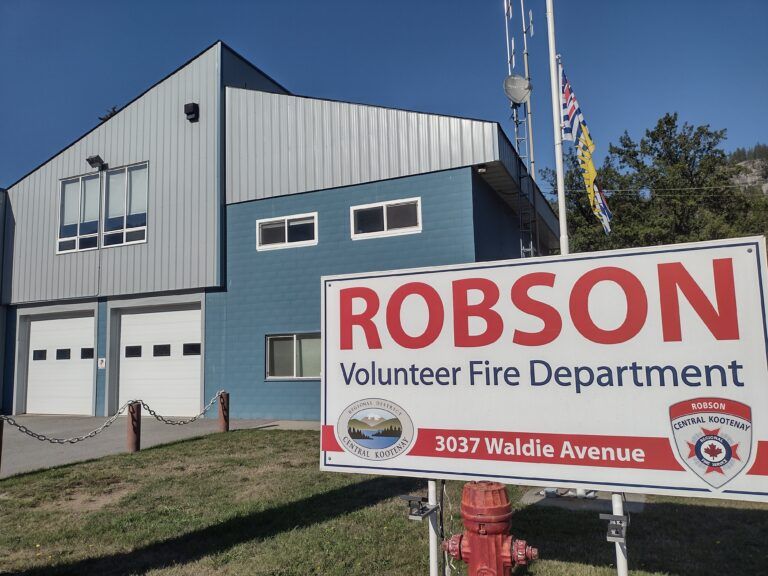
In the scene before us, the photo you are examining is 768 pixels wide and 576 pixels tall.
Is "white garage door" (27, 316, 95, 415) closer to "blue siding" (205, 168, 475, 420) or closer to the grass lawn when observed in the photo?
"blue siding" (205, 168, 475, 420)

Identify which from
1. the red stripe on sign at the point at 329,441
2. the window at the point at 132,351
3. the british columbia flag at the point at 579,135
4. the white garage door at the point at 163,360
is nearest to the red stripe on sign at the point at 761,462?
the red stripe on sign at the point at 329,441

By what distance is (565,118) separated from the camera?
917cm

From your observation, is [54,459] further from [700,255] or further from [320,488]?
[700,255]

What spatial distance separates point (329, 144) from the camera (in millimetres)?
15102

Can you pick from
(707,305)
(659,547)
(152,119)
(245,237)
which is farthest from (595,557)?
(152,119)

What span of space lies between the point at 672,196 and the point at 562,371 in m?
38.9

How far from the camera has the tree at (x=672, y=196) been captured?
36938 mm

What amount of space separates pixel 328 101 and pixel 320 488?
35.9 ft

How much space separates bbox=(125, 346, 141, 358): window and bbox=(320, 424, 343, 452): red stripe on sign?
50.1 feet

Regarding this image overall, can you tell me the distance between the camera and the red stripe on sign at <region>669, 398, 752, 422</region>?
3.05 meters

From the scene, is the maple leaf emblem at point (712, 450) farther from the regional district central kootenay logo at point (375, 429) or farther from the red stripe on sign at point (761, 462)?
the regional district central kootenay logo at point (375, 429)

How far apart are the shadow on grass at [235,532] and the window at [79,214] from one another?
1471cm

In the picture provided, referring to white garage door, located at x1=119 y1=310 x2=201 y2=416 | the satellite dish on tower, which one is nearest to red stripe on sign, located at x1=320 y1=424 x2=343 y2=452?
the satellite dish on tower

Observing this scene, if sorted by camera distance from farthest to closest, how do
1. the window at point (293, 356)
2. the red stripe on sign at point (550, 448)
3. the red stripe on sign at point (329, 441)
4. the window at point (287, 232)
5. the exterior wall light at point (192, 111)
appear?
the exterior wall light at point (192, 111)
the window at point (287, 232)
the window at point (293, 356)
the red stripe on sign at point (329, 441)
the red stripe on sign at point (550, 448)
